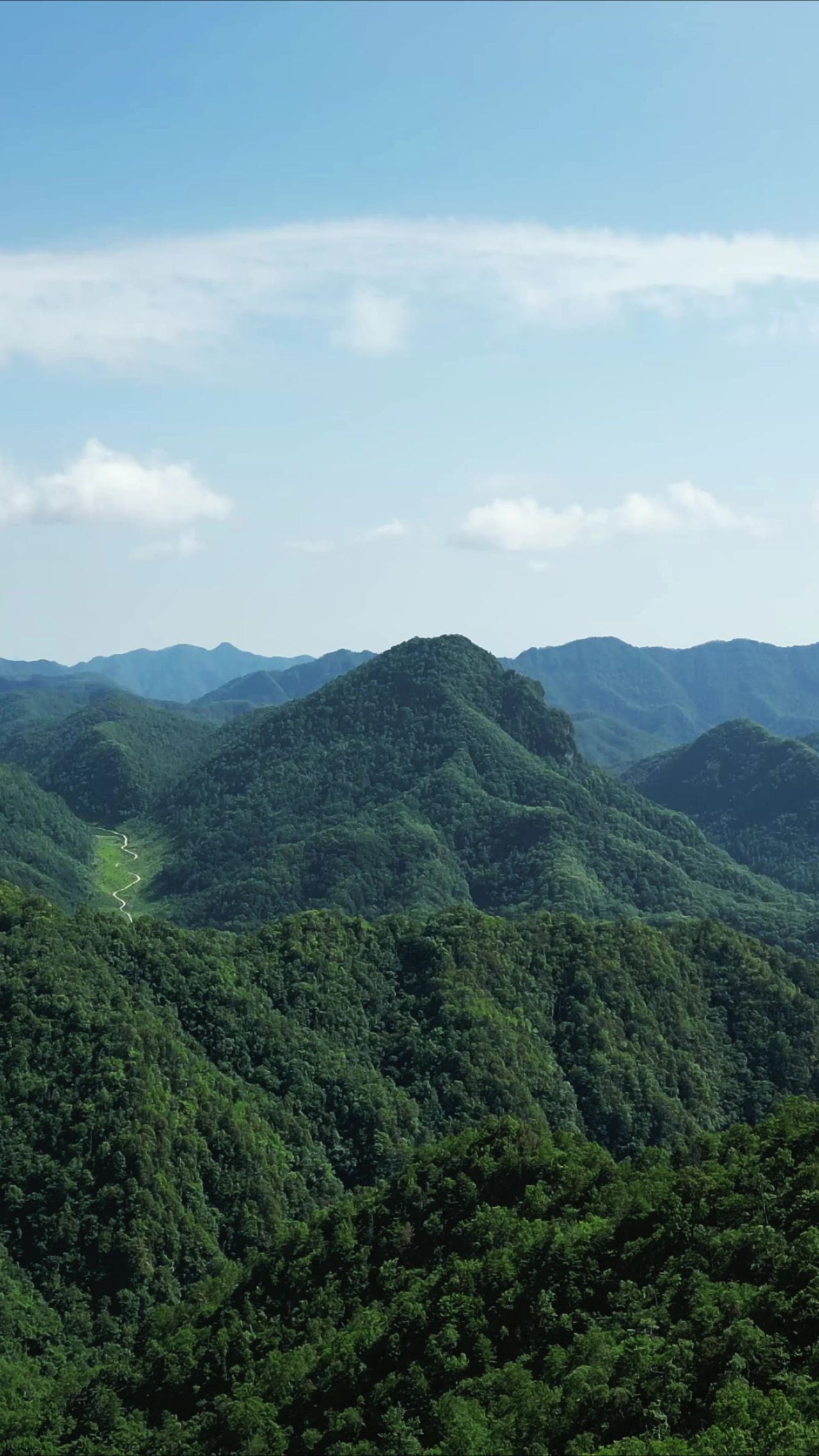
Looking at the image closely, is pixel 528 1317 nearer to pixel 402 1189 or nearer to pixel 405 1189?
pixel 405 1189

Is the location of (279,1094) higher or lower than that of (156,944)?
lower

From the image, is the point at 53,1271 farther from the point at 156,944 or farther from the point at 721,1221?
the point at 721,1221

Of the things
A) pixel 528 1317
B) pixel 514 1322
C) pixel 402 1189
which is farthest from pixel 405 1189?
pixel 528 1317

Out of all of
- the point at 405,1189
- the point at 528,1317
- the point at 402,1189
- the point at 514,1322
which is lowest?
the point at 514,1322

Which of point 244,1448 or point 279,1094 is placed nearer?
point 244,1448

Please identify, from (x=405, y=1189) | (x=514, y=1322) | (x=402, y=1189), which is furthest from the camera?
(x=402, y=1189)

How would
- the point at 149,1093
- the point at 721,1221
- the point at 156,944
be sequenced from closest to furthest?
the point at 721,1221, the point at 149,1093, the point at 156,944

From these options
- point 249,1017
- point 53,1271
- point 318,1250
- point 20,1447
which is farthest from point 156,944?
point 20,1447

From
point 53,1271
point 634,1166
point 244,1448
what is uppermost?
point 634,1166
